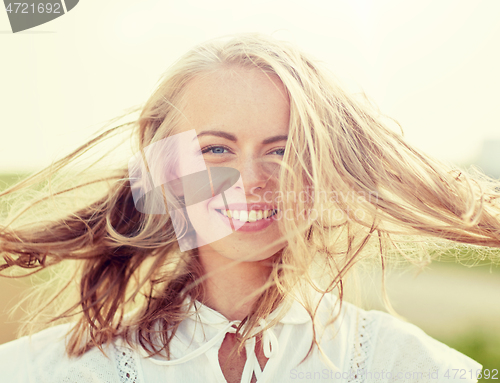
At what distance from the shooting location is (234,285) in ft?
4.93

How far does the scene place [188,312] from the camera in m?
1.51

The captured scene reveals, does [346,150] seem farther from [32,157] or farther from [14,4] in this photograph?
[14,4]

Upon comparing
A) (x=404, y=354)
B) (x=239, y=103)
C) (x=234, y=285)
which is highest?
(x=239, y=103)

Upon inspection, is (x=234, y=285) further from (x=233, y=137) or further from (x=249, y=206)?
(x=233, y=137)

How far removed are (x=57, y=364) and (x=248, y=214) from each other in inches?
32.2

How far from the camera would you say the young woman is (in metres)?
1.38

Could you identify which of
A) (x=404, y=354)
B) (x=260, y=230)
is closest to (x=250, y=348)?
(x=260, y=230)

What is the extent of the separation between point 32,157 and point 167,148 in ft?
1.72

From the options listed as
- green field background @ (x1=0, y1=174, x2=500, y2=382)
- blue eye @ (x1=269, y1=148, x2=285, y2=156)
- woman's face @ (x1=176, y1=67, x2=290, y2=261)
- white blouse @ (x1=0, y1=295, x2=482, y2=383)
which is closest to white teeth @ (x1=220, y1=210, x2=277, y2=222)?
woman's face @ (x1=176, y1=67, x2=290, y2=261)

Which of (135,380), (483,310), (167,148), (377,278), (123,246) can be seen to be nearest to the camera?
(135,380)

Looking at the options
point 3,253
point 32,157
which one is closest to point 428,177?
point 32,157

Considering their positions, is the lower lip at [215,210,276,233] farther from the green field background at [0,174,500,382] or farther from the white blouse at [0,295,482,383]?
the green field background at [0,174,500,382]

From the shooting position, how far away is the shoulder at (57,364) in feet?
4.69

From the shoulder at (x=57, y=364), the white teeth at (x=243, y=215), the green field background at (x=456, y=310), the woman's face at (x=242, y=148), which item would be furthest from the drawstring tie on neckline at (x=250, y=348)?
the green field background at (x=456, y=310)
